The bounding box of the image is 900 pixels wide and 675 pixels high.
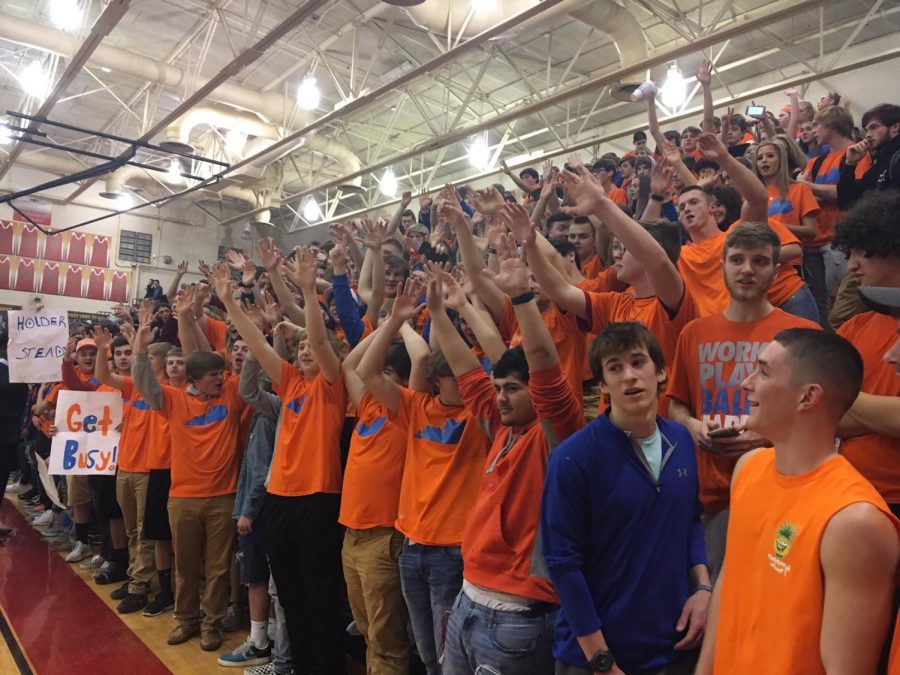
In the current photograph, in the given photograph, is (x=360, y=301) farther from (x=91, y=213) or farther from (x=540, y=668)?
(x=91, y=213)

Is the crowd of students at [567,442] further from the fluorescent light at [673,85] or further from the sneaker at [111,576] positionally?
the fluorescent light at [673,85]

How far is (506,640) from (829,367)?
118 centimetres

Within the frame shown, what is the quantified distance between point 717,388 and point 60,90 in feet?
31.2

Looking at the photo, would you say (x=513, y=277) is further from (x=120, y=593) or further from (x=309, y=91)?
(x=309, y=91)

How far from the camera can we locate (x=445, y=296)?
268cm

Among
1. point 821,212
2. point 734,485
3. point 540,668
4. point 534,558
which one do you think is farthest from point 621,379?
point 821,212

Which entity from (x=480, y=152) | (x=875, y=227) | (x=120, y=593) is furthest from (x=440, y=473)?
(x=480, y=152)

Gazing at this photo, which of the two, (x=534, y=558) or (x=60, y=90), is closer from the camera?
(x=534, y=558)

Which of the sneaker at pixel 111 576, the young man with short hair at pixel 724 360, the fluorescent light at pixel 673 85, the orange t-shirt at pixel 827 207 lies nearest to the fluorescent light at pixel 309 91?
the fluorescent light at pixel 673 85

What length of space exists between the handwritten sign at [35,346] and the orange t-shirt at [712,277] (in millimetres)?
4861

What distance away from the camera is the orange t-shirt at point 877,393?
1674 mm

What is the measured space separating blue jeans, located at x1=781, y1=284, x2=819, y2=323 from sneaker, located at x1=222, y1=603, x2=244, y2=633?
12.2 ft

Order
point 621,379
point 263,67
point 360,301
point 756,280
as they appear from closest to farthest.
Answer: point 621,379, point 756,280, point 360,301, point 263,67

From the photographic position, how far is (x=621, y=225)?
83.7 inches
